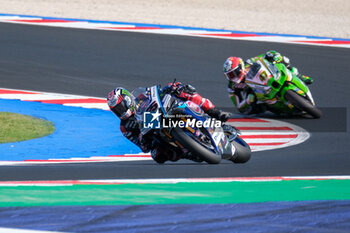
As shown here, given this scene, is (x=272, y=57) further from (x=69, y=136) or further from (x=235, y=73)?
(x=69, y=136)

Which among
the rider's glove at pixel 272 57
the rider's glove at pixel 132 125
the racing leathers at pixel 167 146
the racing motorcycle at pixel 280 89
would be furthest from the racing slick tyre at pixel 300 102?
the rider's glove at pixel 132 125

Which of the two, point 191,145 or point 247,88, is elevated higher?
point 191,145

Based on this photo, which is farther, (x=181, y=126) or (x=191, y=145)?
(x=181, y=126)

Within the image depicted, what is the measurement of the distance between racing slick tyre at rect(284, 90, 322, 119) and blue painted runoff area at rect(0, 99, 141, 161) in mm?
2858

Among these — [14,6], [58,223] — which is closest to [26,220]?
[58,223]

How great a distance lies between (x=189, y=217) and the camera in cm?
565

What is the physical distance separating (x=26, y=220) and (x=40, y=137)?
623 cm

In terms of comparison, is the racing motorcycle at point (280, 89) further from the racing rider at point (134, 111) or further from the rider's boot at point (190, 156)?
the rider's boot at point (190, 156)

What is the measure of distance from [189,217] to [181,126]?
2976 mm

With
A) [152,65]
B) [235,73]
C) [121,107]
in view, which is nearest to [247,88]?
[235,73]

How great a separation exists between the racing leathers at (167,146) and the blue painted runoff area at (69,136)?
164 centimetres

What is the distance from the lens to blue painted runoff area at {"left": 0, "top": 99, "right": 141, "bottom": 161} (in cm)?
1073

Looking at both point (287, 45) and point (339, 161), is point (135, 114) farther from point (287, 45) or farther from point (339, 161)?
point (287, 45)

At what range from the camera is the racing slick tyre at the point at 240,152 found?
30.3 feet
